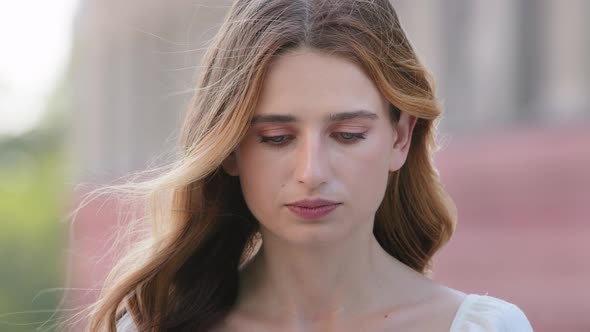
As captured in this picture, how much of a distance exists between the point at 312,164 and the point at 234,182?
525 mm

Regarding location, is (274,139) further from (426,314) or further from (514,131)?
(514,131)

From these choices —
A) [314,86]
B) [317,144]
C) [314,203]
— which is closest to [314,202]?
[314,203]

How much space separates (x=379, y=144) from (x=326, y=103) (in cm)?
18

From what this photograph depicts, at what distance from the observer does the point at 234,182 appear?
3.58 m

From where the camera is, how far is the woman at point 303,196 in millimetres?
3174

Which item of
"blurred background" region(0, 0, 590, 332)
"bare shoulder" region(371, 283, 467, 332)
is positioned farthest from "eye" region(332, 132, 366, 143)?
"blurred background" region(0, 0, 590, 332)

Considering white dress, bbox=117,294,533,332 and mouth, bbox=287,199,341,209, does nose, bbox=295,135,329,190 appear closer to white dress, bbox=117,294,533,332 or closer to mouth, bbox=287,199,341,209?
mouth, bbox=287,199,341,209

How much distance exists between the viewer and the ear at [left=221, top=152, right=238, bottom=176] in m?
3.38

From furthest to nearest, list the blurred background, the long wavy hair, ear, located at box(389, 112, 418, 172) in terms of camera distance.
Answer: the blurred background
ear, located at box(389, 112, 418, 172)
the long wavy hair

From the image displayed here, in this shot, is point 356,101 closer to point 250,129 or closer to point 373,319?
point 250,129

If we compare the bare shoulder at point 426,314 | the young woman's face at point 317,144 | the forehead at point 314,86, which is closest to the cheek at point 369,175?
the young woman's face at point 317,144

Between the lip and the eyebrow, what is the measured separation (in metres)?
0.19

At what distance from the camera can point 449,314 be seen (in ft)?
10.9

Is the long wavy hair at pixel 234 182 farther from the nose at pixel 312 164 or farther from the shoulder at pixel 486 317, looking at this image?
the shoulder at pixel 486 317
